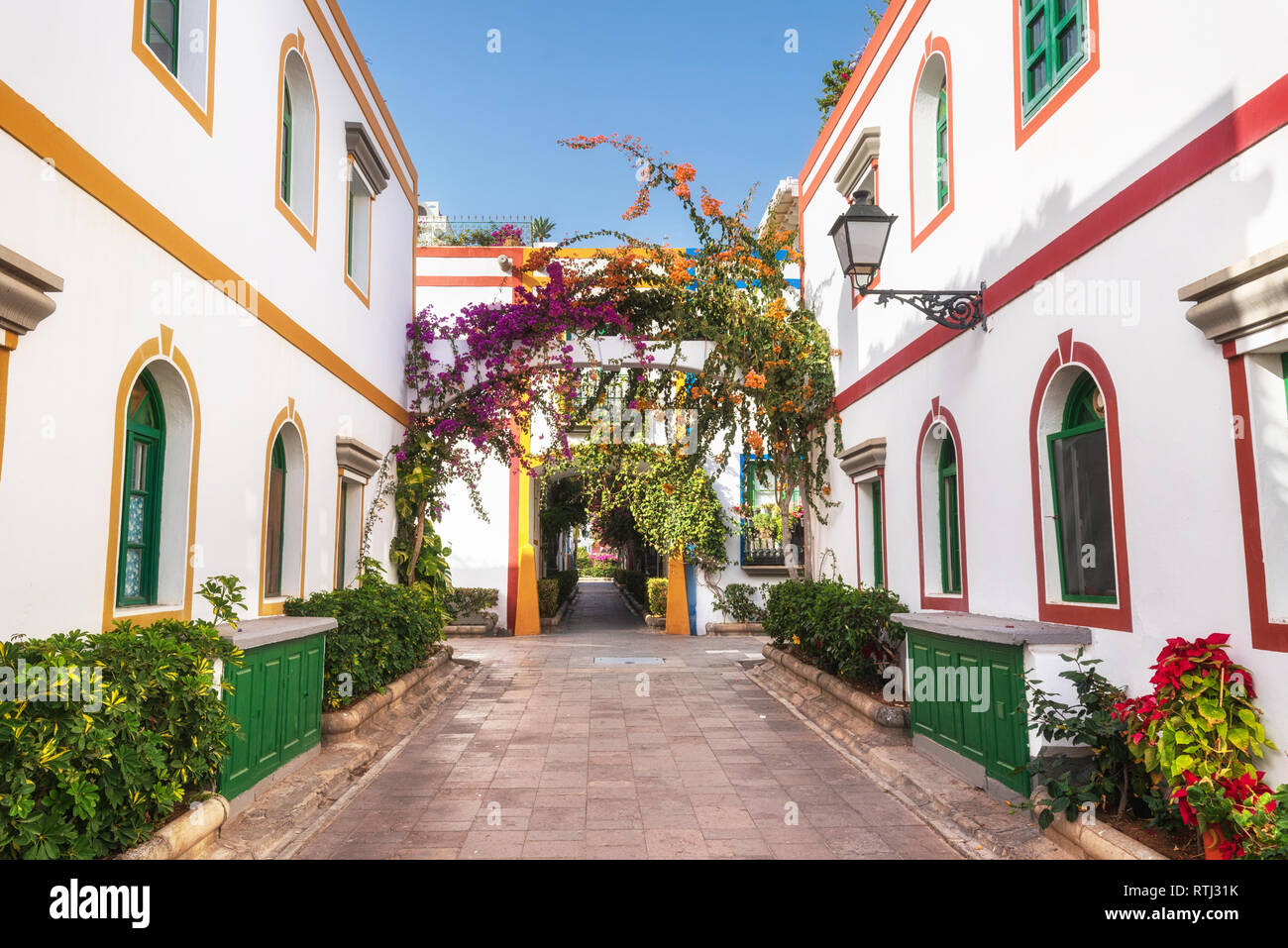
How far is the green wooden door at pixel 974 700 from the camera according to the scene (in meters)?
5.59

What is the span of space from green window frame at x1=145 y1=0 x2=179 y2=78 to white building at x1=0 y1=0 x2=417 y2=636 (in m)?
0.02

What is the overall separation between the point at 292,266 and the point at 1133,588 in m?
6.98

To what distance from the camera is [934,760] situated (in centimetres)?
Result: 702

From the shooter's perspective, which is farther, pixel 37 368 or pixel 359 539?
pixel 359 539

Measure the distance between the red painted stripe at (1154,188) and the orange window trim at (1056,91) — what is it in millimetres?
852

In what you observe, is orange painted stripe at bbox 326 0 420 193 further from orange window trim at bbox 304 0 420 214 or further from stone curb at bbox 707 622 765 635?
stone curb at bbox 707 622 765 635

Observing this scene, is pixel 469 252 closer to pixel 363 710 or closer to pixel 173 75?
pixel 363 710

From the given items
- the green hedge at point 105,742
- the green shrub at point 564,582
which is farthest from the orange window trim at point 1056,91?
the green shrub at point 564,582

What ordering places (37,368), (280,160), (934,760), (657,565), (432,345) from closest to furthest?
(37,368) → (934,760) → (280,160) → (432,345) → (657,565)

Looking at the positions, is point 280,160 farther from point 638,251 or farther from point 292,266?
point 638,251

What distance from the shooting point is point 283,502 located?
8.42 m

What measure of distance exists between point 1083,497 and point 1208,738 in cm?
213

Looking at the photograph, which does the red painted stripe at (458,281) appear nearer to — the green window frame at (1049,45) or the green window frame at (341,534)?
the green window frame at (341,534)

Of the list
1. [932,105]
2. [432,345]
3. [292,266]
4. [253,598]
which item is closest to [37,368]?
[253,598]
